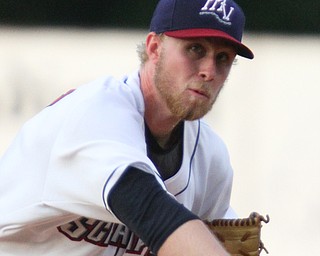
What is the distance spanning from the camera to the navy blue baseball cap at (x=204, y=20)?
7.74 feet

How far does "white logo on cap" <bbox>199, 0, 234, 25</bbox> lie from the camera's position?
2.38 m

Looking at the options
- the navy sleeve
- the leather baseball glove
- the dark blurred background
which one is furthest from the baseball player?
the dark blurred background

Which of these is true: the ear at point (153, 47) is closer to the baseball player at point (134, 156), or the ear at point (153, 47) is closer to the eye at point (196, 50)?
the baseball player at point (134, 156)

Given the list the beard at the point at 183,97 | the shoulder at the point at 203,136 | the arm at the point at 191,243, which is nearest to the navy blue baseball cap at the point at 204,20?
the beard at the point at 183,97

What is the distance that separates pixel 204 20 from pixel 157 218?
63cm

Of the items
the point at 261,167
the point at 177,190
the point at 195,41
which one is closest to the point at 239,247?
the point at 177,190

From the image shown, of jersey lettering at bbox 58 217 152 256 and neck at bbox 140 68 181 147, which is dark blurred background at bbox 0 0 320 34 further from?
jersey lettering at bbox 58 217 152 256

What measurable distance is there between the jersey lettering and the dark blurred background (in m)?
2.07

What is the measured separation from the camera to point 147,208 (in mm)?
1932

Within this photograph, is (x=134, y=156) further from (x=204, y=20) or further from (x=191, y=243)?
(x=204, y=20)

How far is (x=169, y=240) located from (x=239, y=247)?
64cm

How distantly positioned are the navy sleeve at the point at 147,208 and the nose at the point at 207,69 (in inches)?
18.9

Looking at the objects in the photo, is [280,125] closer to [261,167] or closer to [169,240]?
[261,167]

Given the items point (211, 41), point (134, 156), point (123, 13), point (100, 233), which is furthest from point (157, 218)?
point (123, 13)
